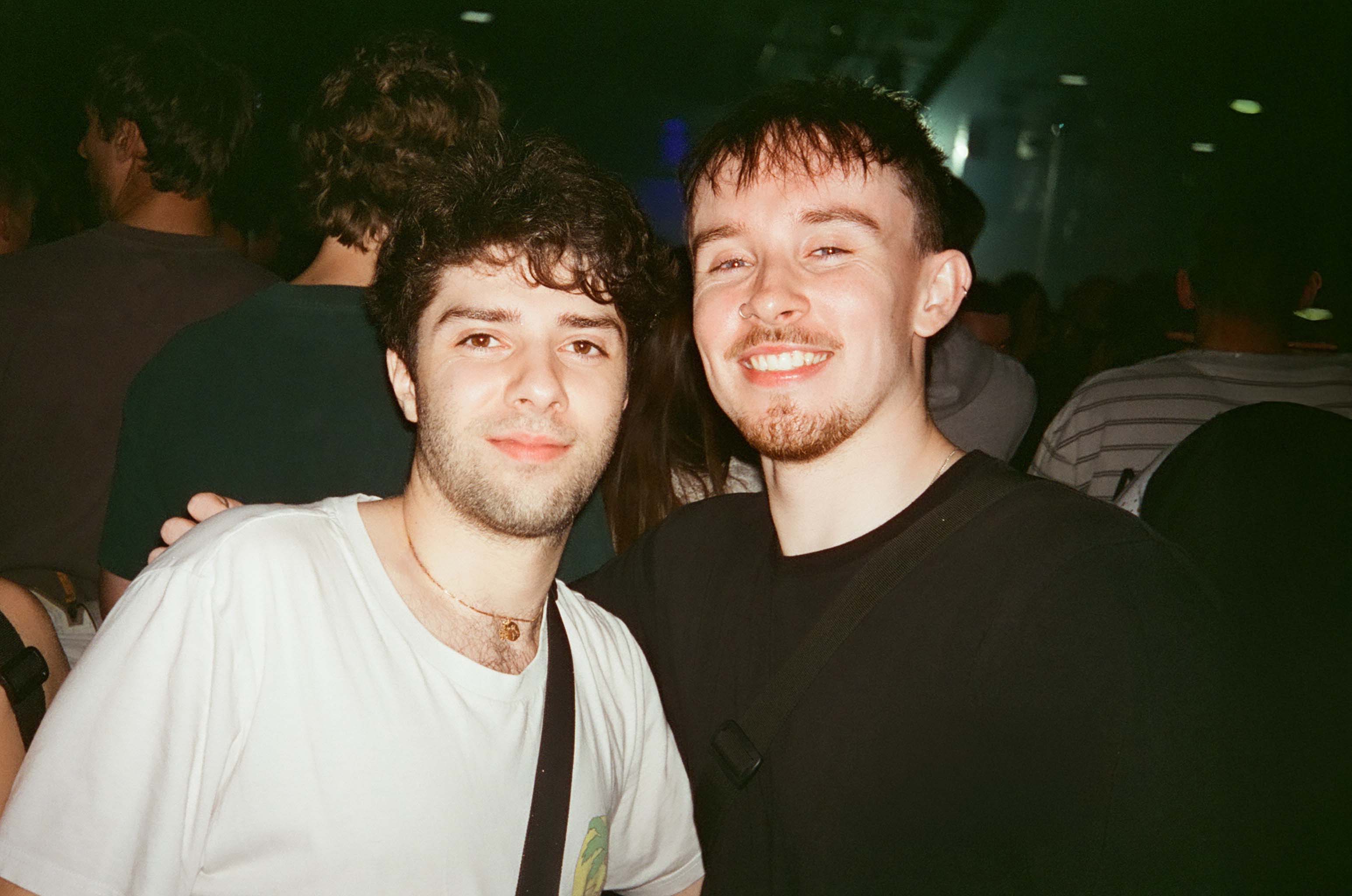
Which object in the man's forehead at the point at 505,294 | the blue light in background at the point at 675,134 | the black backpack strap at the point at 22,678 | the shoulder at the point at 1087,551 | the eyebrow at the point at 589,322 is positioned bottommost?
the black backpack strap at the point at 22,678

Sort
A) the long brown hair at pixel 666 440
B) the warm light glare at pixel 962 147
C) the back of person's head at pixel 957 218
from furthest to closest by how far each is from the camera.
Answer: the warm light glare at pixel 962 147 → the long brown hair at pixel 666 440 → the back of person's head at pixel 957 218

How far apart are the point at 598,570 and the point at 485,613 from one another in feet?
1.84

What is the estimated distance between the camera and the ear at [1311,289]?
3449 mm

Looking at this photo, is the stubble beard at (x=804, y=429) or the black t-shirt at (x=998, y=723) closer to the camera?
the black t-shirt at (x=998, y=723)

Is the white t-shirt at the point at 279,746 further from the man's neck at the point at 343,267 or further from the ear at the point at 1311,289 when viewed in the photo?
the ear at the point at 1311,289

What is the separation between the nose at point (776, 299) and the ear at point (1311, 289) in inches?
97.6

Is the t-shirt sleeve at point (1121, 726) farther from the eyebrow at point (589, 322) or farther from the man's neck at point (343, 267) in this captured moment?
the man's neck at point (343, 267)

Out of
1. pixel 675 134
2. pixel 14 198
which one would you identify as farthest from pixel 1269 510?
pixel 675 134

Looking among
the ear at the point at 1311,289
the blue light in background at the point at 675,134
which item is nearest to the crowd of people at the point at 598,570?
the ear at the point at 1311,289

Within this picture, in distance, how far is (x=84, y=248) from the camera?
2.82m

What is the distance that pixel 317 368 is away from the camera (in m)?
2.20

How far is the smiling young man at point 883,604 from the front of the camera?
1.46 metres

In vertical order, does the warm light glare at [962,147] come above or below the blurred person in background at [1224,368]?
above

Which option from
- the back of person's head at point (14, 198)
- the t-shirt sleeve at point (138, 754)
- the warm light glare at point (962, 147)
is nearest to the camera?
the t-shirt sleeve at point (138, 754)
